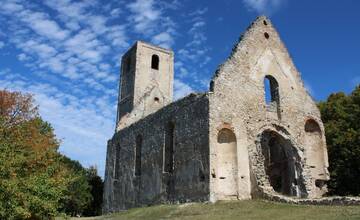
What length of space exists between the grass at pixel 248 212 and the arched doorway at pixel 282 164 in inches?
192

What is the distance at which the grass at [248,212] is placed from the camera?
1434cm

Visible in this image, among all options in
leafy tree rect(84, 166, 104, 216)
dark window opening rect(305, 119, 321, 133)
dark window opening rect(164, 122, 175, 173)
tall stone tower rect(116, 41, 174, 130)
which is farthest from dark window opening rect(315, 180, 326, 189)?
leafy tree rect(84, 166, 104, 216)

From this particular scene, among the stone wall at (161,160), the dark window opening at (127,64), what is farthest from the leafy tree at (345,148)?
the dark window opening at (127,64)

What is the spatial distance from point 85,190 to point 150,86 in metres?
11.2

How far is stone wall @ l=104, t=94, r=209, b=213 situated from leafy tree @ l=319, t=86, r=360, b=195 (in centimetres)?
1112

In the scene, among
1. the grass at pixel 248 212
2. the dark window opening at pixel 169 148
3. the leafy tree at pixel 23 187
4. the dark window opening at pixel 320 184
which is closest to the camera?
the leafy tree at pixel 23 187

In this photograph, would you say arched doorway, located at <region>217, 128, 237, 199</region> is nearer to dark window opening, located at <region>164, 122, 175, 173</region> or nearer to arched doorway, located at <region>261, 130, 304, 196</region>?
arched doorway, located at <region>261, 130, 304, 196</region>

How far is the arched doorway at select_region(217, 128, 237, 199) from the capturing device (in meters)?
19.8

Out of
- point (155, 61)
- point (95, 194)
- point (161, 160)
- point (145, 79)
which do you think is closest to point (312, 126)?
point (161, 160)

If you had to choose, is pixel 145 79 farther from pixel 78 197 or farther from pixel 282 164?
pixel 282 164

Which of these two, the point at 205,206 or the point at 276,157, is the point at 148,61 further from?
the point at 205,206

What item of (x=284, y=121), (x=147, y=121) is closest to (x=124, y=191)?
(x=147, y=121)

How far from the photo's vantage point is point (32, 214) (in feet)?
44.7

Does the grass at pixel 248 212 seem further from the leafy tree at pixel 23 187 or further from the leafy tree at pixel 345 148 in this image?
the leafy tree at pixel 345 148
